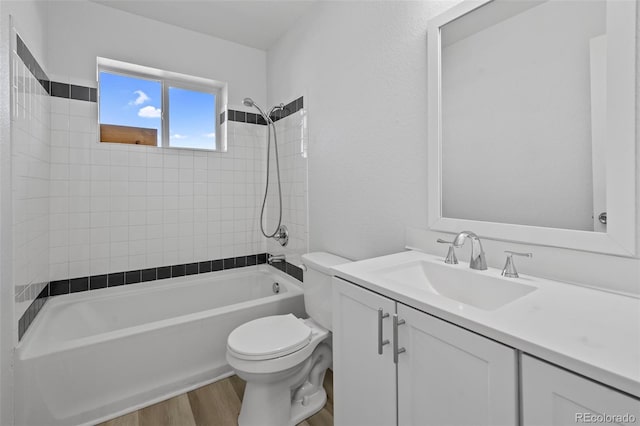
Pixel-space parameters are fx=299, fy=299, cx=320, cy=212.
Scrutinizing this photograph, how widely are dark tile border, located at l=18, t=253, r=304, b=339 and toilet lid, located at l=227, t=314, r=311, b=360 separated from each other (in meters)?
0.64

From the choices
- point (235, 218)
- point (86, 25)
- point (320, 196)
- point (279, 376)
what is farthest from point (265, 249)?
point (86, 25)

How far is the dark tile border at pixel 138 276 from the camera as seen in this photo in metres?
1.80

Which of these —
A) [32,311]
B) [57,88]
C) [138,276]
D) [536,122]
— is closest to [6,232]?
[32,311]

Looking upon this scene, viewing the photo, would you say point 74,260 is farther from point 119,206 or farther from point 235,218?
point 235,218

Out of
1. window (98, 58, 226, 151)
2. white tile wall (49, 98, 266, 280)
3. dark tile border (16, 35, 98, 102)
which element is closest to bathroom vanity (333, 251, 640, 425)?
white tile wall (49, 98, 266, 280)

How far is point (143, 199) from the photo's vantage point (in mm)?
2312

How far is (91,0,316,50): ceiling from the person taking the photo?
2115 mm

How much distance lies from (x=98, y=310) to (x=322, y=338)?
5.29 feet

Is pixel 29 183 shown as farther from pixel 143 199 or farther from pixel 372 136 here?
pixel 372 136

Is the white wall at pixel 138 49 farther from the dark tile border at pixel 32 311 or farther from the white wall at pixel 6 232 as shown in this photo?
the dark tile border at pixel 32 311

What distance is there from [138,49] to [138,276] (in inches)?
68.0

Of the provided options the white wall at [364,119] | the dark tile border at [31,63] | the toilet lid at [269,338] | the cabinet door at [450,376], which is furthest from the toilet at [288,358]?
the dark tile border at [31,63]
